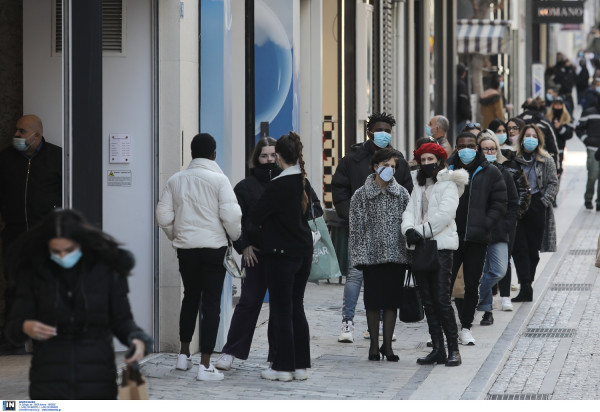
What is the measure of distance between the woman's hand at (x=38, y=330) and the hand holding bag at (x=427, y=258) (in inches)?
182

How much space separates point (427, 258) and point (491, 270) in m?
2.41

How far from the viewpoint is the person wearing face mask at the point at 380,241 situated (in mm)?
10445

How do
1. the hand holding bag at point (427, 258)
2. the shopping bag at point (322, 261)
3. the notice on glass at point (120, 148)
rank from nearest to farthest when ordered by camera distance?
the hand holding bag at point (427, 258) → the notice on glass at point (120, 148) → the shopping bag at point (322, 261)

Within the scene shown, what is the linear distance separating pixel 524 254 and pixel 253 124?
9.91 feet

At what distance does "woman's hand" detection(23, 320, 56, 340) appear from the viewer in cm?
600

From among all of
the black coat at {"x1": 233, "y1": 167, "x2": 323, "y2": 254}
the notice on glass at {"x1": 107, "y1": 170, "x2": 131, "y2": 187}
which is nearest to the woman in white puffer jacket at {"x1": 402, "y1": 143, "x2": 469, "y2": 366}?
the black coat at {"x1": 233, "y1": 167, "x2": 323, "y2": 254}

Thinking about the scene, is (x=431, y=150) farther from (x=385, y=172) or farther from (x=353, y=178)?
(x=353, y=178)

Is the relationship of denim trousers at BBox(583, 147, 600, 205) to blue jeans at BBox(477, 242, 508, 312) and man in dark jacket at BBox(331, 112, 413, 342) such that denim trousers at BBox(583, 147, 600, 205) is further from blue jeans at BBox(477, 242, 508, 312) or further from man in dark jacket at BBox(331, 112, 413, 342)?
man in dark jacket at BBox(331, 112, 413, 342)

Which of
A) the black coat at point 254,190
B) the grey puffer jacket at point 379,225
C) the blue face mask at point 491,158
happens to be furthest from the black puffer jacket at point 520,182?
the black coat at point 254,190

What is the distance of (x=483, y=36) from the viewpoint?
2947 cm

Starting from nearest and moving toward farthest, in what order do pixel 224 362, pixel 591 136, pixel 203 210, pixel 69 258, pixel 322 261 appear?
1. pixel 69 258
2. pixel 203 210
3. pixel 224 362
4. pixel 322 261
5. pixel 591 136

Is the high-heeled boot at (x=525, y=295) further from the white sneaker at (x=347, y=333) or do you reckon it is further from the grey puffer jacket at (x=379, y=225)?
the grey puffer jacket at (x=379, y=225)

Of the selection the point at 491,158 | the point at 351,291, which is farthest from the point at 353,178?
the point at 491,158

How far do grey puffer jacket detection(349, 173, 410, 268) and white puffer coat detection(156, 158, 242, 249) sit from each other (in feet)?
4.16
